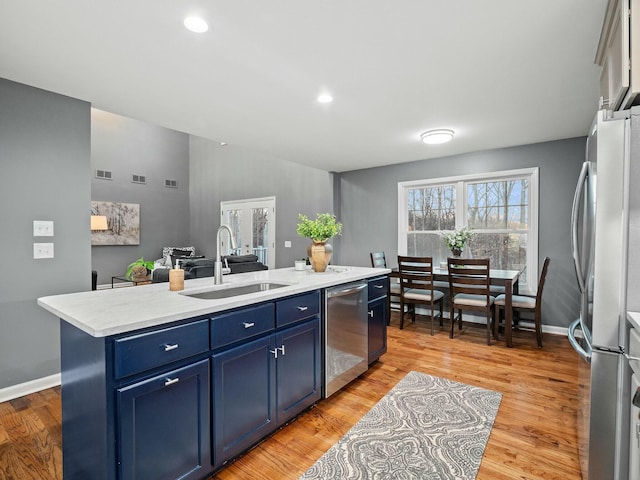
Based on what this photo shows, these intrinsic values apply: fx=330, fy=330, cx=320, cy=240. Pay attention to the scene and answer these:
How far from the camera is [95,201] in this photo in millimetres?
6906

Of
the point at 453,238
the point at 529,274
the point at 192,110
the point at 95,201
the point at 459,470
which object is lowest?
the point at 459,470

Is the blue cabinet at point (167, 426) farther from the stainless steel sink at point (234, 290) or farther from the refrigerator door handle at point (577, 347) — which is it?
the refrigerator door handle at point (577, 347)

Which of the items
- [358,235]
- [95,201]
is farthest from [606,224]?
[95,201]

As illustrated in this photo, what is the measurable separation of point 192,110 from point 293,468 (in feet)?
9.79

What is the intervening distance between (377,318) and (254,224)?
4.88 meters

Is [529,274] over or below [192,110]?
below

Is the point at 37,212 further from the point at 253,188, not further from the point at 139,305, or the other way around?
the point at 253,188

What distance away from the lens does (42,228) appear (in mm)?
2689

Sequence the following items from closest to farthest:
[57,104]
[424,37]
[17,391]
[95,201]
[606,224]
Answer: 1. [606,224]
2. [424,37]
3. [17,391]
4. [57,104]
5. [95,201]

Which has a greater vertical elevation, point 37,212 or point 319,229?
point 37,212

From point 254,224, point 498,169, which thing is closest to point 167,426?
point 498,169

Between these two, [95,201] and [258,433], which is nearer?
[258,433]

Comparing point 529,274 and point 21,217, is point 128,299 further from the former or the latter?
point 529,274

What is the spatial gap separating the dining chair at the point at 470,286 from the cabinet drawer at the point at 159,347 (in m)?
3.15
